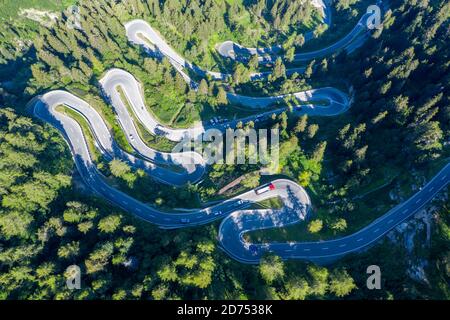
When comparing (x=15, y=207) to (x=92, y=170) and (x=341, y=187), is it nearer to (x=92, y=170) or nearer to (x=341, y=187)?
(x=92, y=170)

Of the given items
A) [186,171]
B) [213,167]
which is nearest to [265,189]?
[213,167]

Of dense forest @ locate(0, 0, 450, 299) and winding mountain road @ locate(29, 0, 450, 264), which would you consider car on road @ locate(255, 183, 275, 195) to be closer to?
winding mountain road @ locate(29, 0, 450, 264)

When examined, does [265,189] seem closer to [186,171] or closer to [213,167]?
[213,167]

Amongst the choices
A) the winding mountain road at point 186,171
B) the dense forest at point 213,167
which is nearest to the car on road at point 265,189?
the winding mountain road at point 186,171

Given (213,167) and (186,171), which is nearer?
(213,167)

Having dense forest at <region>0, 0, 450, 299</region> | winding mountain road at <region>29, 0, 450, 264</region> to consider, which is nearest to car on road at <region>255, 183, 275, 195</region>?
winding mountain road at <region>29, 0, 450, 264</region>

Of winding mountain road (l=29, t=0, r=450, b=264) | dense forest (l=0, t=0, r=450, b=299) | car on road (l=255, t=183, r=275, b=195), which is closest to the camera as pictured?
dense forest (l=0, t=0, r=450, b=299)

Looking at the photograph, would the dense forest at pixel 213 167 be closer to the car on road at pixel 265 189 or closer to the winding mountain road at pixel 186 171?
the winding mountain road at pixel 186 171
